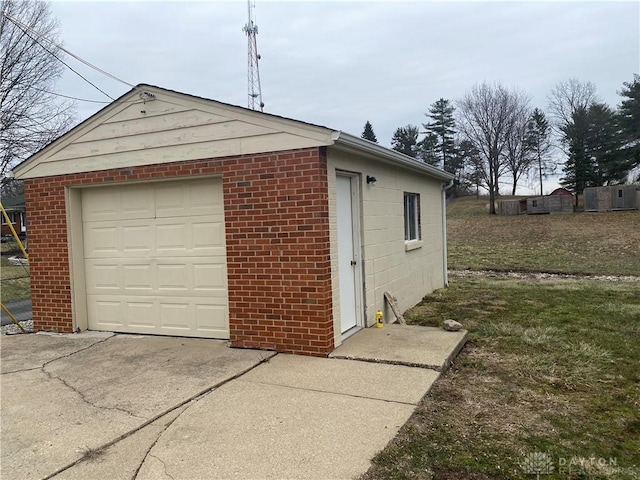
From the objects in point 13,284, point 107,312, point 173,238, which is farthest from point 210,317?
point 13,284

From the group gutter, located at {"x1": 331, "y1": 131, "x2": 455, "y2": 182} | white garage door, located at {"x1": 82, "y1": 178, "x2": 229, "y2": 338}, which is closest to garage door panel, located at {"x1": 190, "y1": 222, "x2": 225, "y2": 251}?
white garage door, located at {"x1": 82, "y1": 178, "x2": 229, "y2": 338}

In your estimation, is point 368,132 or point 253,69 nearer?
point 253,69

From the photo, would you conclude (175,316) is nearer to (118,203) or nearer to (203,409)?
(118,203)

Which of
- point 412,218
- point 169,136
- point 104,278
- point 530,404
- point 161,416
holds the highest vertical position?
point 169,136

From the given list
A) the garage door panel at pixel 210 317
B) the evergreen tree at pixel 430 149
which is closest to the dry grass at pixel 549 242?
the garage door panel at pixel 210 317

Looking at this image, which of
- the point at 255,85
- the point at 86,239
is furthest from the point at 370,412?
the point at 255,85

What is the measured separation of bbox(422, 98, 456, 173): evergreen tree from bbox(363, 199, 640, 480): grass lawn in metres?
43.6

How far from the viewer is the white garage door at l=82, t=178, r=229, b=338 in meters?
5.95

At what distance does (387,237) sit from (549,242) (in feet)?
61.1

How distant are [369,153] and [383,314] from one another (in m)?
2.43

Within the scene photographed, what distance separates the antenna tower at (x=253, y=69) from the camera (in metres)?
11.1

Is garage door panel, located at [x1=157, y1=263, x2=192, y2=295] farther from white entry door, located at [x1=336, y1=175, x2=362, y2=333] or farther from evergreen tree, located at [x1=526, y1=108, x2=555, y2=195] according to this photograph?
evergreen tree, located at [x1=526, y1=108, x2=555, y2=195]

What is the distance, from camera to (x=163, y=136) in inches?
233

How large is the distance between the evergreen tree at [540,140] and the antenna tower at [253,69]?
131 feet
